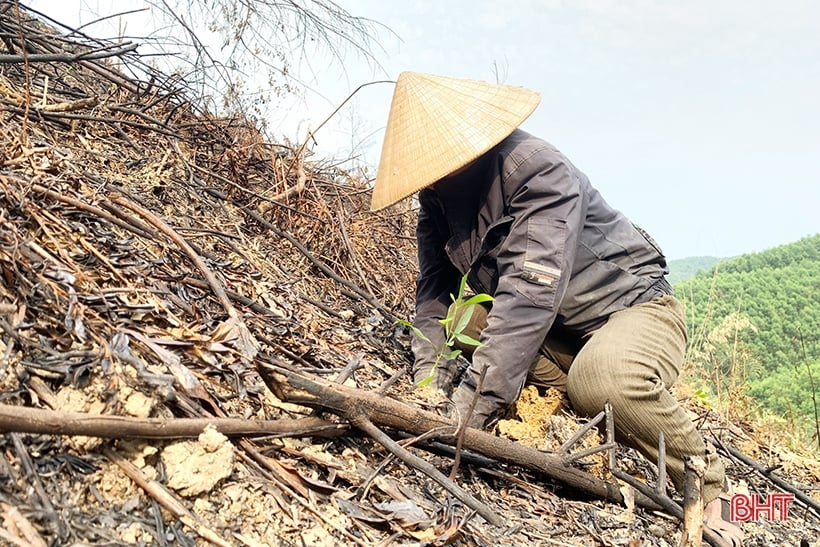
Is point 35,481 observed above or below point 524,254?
below

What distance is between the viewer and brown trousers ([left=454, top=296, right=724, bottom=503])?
2049mm

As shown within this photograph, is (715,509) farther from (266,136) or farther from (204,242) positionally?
(266,136)

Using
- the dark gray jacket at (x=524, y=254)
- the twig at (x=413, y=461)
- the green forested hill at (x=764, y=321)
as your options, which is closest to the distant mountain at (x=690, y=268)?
the green forested hill at (x=764, y=321)

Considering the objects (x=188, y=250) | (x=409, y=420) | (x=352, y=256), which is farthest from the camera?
(x=352, y=256)

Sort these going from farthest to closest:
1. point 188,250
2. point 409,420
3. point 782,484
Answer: point 782,484 < point 188,250 < point 409,420

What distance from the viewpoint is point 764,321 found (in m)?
14.4

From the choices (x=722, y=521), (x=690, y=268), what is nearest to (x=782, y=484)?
(x=722, y=521)

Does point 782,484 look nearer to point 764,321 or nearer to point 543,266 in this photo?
point 543,266

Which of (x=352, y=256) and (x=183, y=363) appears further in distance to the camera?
(x=352, y=256)

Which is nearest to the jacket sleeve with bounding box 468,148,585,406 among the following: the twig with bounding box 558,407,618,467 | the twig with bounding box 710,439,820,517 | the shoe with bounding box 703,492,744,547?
the twig with bounding box 558,407,618,467

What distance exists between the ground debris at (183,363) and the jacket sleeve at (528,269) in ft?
0.99

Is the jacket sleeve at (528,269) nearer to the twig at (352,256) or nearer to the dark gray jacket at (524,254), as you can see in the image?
the dark gray jacket at (524,254)

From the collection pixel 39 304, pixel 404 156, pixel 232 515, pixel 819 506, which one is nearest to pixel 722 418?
pixel 819 506

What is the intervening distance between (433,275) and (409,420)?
1.31m
